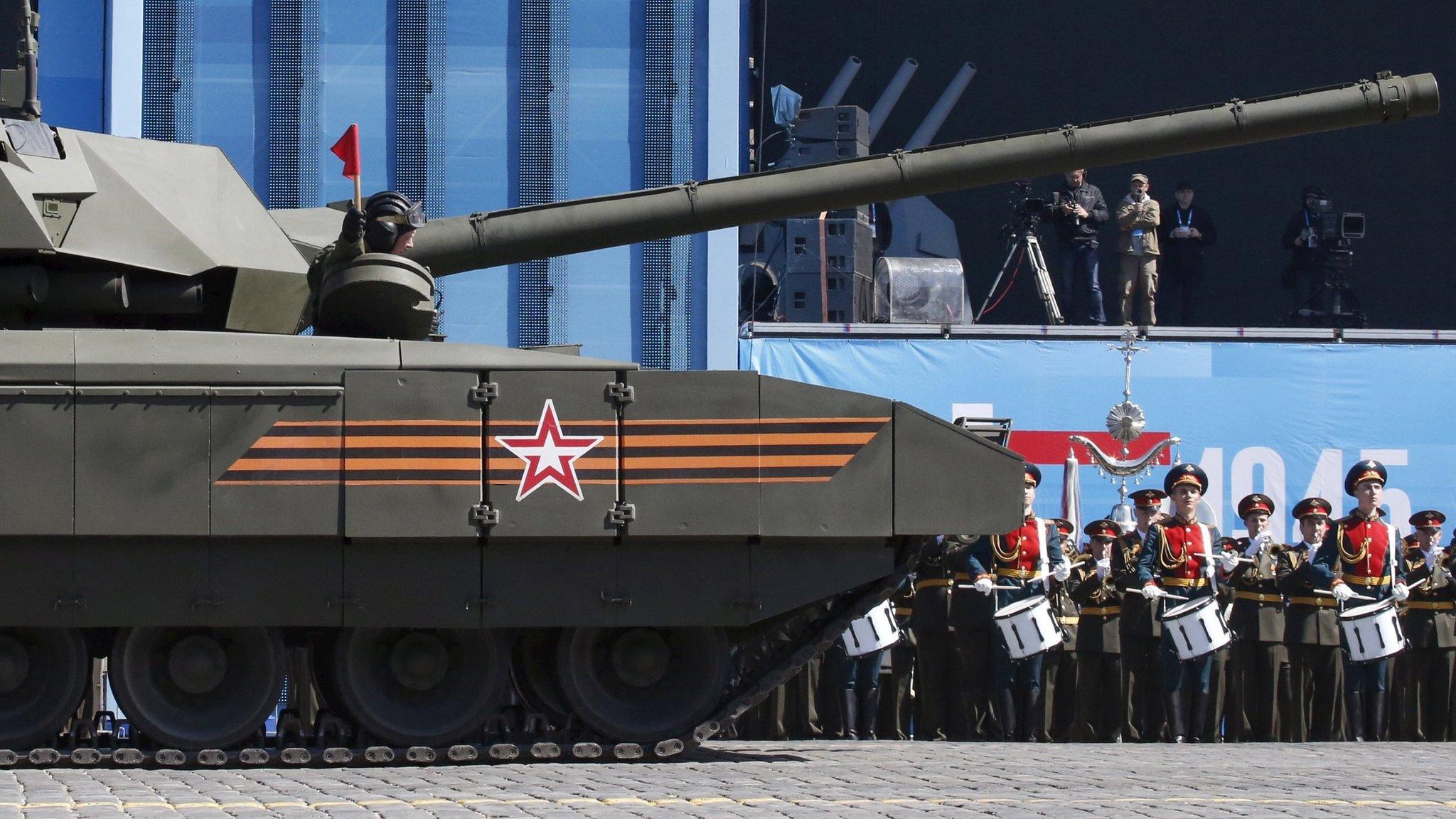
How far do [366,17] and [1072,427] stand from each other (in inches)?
307

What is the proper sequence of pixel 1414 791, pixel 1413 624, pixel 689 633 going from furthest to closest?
pixel 1413 624
pixel 689 633
pixel 1414 791

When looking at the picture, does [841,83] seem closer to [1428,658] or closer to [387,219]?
[1428,658]

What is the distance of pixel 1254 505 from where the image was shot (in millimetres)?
16641

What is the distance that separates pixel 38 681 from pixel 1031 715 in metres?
7.22

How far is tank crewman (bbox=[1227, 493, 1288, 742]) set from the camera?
16062 millimetres

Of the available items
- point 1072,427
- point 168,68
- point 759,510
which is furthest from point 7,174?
point 1072,427

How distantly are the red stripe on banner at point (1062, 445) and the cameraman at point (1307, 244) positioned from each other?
492 centimetres

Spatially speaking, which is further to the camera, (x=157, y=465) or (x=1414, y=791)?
(x=157, y=465)

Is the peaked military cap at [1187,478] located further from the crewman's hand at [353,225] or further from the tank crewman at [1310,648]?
the crewman's hand at [353,225]

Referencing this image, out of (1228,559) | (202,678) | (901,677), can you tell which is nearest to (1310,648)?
(1228,559)

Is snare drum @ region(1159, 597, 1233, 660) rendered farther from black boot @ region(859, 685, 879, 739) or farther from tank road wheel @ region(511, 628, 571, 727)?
tank road wheel @ region(511, 628, 571, 727)

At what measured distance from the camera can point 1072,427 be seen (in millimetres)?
18734

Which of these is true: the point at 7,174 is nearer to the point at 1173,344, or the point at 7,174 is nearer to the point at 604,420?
the point at 604,420

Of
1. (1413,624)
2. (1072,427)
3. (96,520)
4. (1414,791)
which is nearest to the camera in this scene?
(1414,791)
